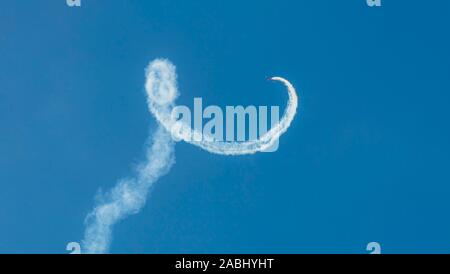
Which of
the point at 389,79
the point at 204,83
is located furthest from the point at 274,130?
the point at 389,79

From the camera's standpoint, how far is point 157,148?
12406mm

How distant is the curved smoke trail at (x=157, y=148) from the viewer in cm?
1220

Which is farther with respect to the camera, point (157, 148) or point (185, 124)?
point (185, 124)

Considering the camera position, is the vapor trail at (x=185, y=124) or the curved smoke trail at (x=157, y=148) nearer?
the curved smoke trail at (x=157, y=148)

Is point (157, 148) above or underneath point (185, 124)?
underneath

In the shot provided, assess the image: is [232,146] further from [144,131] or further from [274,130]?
[144,131]

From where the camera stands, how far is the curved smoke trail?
12203 millimetres

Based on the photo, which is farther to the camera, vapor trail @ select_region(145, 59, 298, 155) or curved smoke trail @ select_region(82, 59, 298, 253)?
vapor trail @ select_region(145, 59, 298, 155)

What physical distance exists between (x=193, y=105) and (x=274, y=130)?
7.24 ft

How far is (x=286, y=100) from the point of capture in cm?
1256
